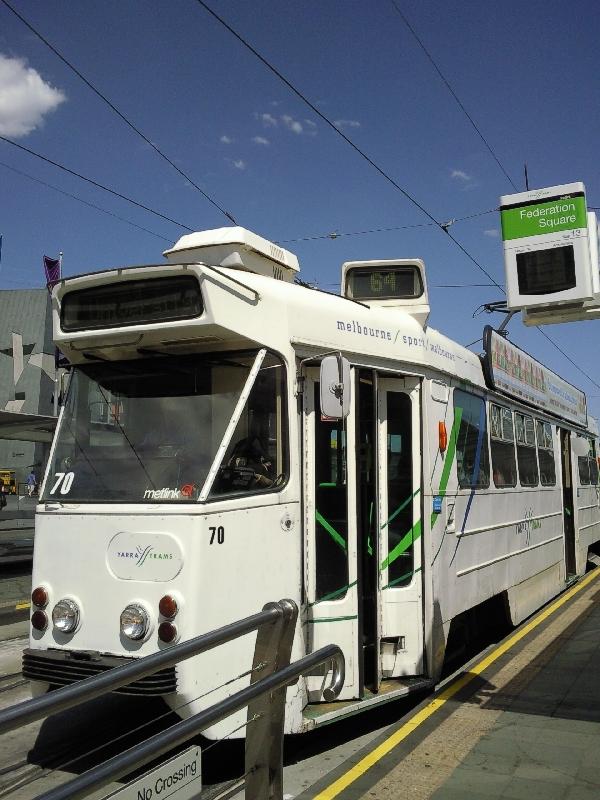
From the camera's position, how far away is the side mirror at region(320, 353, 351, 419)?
4.91m

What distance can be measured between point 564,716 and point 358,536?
189cm

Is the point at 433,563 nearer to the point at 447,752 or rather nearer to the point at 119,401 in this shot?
the point at 447,752

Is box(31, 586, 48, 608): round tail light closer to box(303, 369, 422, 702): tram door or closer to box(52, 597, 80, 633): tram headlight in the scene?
box(52, 597, 80, 633): tram headlight

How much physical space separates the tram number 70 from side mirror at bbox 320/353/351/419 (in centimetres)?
98

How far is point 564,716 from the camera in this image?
5418mm

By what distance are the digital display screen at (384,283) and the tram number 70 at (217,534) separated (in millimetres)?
2974

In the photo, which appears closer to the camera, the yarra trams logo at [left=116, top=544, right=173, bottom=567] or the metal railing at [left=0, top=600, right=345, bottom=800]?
the metal railing at [left=0, top=600, right=345, bottom=800]

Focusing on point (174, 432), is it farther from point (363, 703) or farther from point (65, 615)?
point (363, 703)

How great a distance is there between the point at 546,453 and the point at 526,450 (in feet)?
4.39

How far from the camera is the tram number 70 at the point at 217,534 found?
14.6 ft

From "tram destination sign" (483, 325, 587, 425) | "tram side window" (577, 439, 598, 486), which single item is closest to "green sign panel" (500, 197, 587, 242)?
"tram destination sign" (483, 325, 587, 425)

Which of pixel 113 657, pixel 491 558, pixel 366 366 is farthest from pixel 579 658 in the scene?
pixel 113 657

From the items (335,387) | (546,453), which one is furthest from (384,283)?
(546,453)

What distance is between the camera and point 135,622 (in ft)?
14.4
